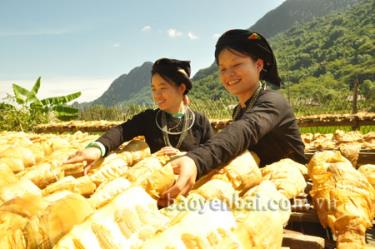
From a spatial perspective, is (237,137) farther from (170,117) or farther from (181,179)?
(170,117)

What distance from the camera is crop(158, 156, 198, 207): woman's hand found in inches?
48.9

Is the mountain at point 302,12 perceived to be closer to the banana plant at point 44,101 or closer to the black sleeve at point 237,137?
the banana plant at point 44,101

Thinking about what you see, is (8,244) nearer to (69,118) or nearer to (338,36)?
(69,118)

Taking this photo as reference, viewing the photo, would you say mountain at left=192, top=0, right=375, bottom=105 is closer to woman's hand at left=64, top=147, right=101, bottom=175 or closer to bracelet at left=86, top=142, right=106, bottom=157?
bracelet at left=86, top=142, right=106, bottom=157

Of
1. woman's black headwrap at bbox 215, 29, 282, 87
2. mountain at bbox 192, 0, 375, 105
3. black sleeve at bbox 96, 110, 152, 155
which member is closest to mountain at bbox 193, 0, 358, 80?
mountain at bbox 192, 0, 375, 105

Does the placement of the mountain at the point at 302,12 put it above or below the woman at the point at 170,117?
above

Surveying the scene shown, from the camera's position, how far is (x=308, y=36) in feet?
371

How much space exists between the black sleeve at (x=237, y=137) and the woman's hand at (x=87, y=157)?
2.71ft

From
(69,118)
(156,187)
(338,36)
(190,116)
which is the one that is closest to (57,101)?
(69,118)

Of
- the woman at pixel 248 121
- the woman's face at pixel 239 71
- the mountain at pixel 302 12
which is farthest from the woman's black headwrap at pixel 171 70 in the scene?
the mountain at pixel 302 12

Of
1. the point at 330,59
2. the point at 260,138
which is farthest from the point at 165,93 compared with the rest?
the point at 330,59

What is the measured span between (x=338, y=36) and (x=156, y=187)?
106m

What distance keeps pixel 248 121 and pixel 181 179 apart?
554 millimetres

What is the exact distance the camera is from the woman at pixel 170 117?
325 centimetres
